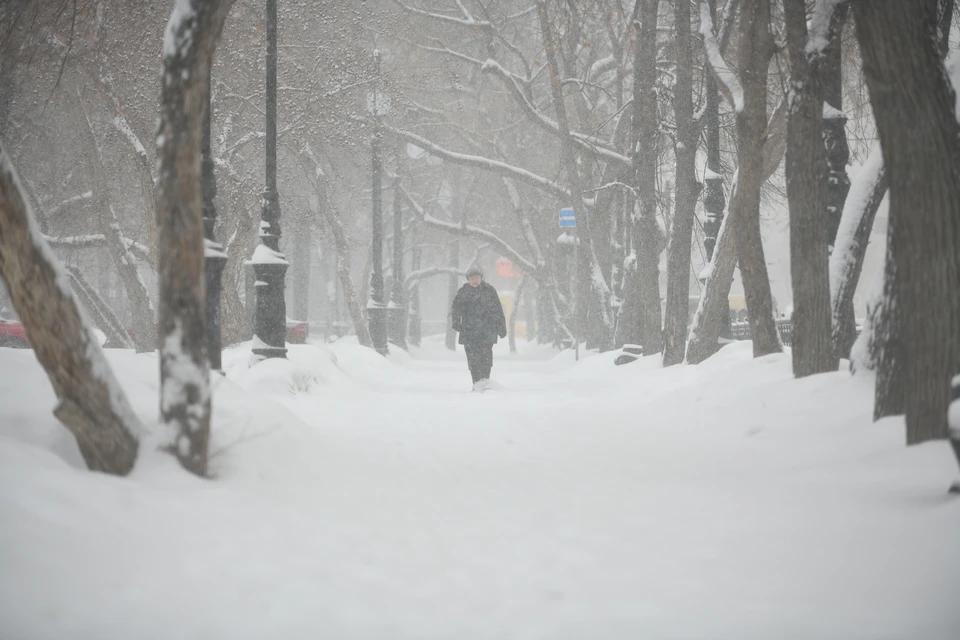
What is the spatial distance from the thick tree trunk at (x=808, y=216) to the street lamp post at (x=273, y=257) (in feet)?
19.0

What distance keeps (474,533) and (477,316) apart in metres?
8.64

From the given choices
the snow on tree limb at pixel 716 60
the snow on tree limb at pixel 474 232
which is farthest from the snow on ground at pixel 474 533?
the snow on tree limb at pixel 474 232

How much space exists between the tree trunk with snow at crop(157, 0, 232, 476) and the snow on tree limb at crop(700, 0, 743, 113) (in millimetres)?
7130

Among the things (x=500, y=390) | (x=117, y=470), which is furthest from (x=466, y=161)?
(x=117, y=470)

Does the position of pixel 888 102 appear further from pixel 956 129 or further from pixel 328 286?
pixel 328 286

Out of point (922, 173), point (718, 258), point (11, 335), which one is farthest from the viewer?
point (11, 335)

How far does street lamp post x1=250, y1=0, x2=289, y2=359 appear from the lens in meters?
10.4

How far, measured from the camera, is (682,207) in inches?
531

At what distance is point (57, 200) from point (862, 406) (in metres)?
22.0

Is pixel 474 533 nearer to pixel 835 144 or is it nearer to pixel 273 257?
pixel 835 144

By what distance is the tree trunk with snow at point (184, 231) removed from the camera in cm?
423

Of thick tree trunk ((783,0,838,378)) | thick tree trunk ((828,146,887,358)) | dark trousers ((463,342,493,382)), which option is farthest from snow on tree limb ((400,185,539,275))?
thick tree trunk ((783,0,838,378))

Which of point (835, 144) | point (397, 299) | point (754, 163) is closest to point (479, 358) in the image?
point (754, 163)

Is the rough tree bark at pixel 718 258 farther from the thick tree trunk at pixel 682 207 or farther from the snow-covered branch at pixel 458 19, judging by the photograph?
the snow-covered branch at pixel 458 19
